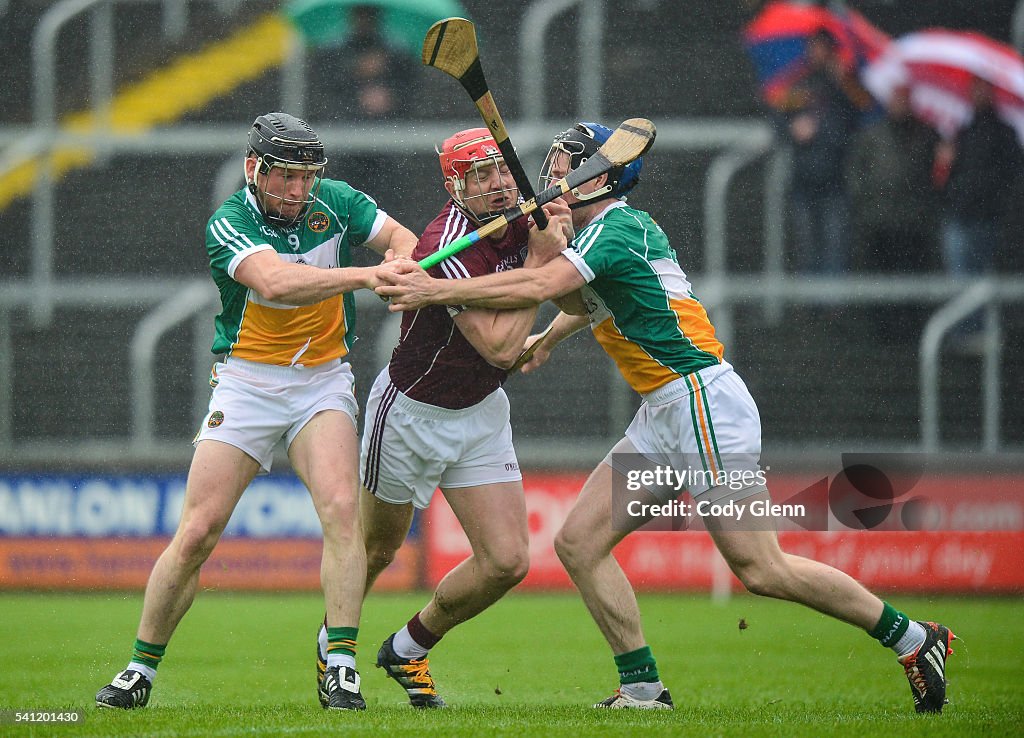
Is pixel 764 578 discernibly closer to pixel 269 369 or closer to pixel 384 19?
pixel 269 369

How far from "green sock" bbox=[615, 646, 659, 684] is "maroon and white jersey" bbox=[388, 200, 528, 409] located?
0.99 m

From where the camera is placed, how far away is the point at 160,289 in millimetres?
8945

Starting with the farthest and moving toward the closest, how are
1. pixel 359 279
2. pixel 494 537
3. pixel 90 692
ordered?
pixel 90 692, pixel 494 537, pixel 359 279

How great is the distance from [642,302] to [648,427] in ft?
1.41

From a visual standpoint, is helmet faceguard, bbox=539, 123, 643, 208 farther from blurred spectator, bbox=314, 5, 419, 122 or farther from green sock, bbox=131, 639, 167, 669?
blurred spectator, bbox=314, 5, 419, 122

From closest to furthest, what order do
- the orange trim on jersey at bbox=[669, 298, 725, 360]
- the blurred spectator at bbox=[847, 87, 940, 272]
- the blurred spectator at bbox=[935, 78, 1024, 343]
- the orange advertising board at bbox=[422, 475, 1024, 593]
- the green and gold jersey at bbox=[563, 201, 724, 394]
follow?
the green and gold jersey at bbox=[563, 201, 724, 394] < the orange trim on jersey at bbox=[669, 298, 725, 360] < the orange advertising board at bbox=[422, 475, 1024, 593] < the blurred spectator at bbox=[935, 78, 1024, 343] < the blurred spectator at bbox=[847, 87, 940, 272]

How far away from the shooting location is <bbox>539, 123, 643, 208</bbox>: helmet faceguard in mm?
4840

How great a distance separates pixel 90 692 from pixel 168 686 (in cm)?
36

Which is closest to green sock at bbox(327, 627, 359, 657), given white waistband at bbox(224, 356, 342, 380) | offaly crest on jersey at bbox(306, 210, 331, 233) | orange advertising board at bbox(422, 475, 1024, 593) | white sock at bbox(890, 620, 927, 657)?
white waistband at bbox(224, 356, 342, 380)

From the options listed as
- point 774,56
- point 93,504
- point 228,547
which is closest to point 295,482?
point 228,547

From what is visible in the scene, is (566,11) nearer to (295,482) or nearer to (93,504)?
(295,482)

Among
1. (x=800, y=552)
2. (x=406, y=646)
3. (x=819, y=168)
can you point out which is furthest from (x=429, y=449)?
(x=819, y=168)

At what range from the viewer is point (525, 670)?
20.3 feet

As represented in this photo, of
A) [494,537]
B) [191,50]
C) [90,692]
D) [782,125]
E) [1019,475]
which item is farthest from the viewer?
[191,50]
